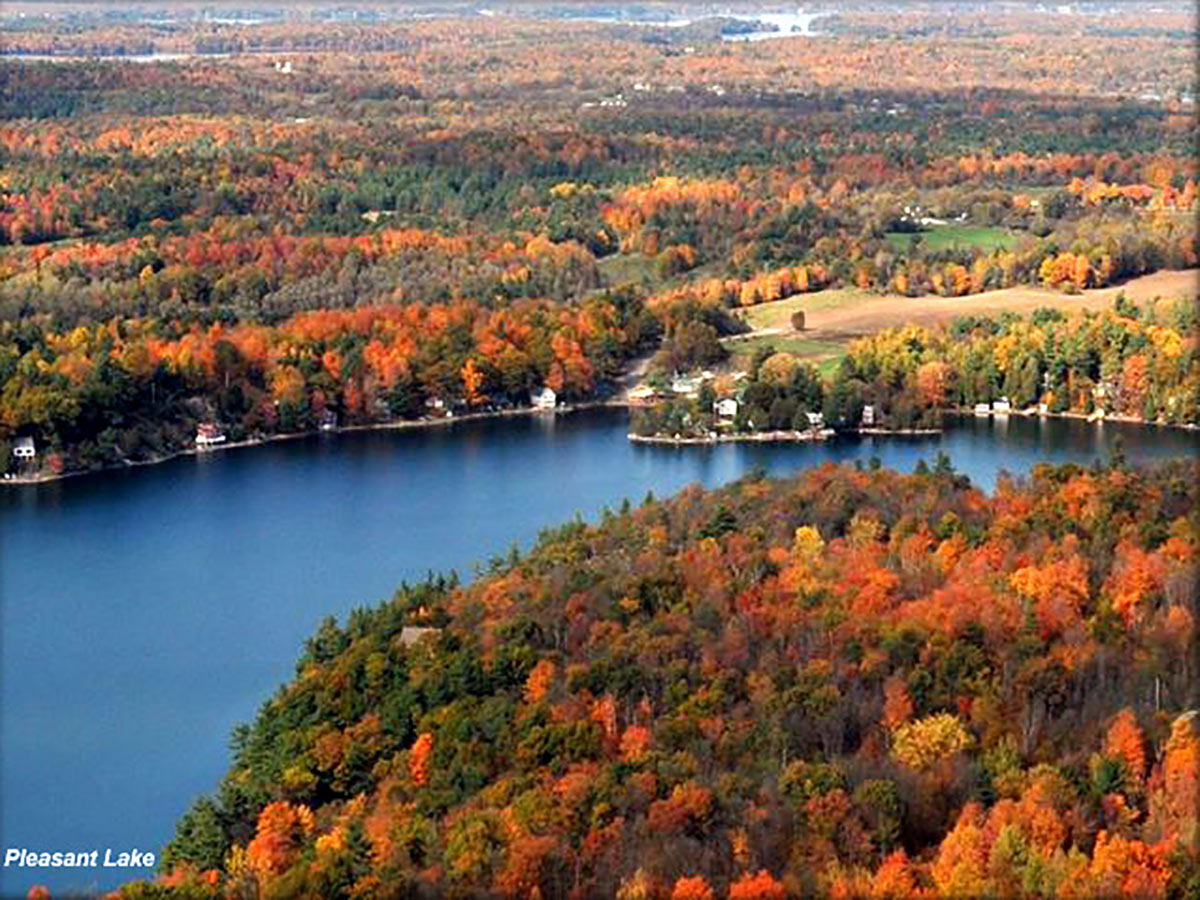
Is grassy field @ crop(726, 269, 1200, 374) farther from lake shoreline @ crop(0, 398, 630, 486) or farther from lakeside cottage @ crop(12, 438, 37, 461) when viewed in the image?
lakeside cottage @ crop(12, 438, 37, 461)

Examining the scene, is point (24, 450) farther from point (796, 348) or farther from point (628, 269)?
point (628, 269)

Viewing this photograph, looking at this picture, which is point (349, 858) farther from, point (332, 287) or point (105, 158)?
point (105, 158)

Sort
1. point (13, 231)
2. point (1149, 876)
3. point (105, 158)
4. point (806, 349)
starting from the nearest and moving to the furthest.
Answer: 1. point (1149, 876)
2. point (806, 349)
3. point (13, 231)
4. point (105, 158)

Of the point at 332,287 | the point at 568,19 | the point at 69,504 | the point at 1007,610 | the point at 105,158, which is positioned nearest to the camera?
the point at 1007,610

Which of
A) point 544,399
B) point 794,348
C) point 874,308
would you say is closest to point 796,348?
point 794,348

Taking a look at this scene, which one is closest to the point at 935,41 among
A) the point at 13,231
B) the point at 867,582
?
the point at 13,231

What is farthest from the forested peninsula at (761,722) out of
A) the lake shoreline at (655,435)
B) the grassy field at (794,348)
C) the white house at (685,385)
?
the grassy field at (794,348)
